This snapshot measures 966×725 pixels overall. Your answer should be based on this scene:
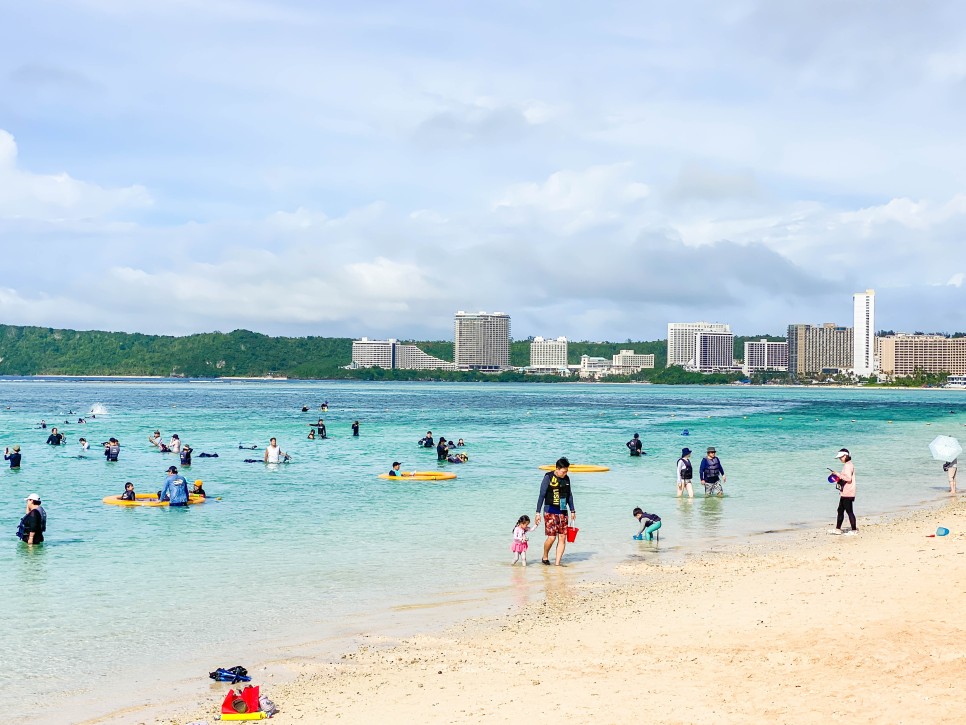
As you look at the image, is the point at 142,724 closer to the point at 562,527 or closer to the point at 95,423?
the point at 562,527

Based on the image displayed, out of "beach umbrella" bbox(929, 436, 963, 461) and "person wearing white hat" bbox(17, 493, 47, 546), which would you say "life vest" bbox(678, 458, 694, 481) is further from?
"person wearing white hat" bbox(17, 493, 47, 546)

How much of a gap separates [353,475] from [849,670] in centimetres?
2936

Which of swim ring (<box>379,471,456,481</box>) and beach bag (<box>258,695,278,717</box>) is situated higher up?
beach bag (<box>258,695,278,717</box>)

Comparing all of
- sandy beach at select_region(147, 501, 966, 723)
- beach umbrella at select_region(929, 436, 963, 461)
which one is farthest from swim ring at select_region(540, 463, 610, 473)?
sandy beach at select_region(147, 501, 966, 723)

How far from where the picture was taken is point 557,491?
18.4 m

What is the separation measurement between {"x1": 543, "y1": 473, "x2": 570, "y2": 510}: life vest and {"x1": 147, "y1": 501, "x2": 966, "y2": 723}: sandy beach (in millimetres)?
Result: 1768

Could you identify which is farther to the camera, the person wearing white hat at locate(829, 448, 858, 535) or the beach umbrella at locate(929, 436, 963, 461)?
the beach umbrella at locate(929, 436, 963, 461)

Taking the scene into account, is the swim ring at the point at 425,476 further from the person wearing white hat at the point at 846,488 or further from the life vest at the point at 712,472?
the person wearing white hat at the point at 846,488

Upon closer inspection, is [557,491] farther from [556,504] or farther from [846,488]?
[846,488]

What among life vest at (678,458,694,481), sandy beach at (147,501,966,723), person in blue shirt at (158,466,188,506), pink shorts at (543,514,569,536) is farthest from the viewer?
life vest at (678,458,694,481)

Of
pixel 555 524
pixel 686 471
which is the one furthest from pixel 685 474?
pixel 555 524

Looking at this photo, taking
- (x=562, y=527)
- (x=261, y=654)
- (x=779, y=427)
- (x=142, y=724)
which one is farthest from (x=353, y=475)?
(x=779, y=427)

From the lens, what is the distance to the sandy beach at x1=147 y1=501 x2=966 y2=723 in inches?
386

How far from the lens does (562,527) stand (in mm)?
18750
